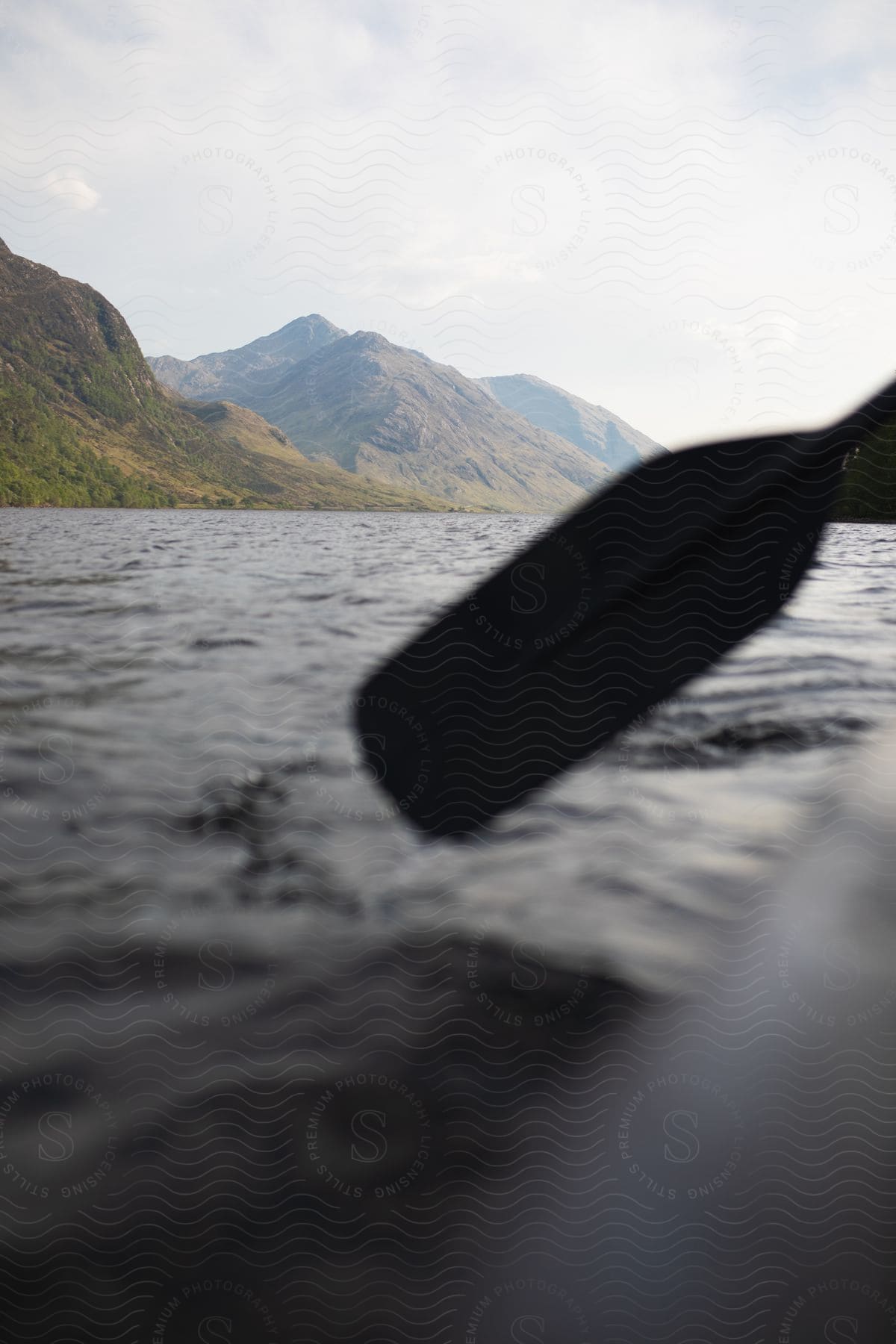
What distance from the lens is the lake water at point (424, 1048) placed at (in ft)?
6.73

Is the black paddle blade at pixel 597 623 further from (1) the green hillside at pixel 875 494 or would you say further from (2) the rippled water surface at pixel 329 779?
(1) the green hillside at pixel 875 494

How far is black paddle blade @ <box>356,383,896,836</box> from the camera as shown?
5.54 metres

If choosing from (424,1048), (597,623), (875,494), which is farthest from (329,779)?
(875,494)

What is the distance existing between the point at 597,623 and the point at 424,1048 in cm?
595

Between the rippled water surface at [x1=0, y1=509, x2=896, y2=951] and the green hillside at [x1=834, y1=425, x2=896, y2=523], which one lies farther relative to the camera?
the green hillside at [x1=834, y1=425, x2=896, y2=523]

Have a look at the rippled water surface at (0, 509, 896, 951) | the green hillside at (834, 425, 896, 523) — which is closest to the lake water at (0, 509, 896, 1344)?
the rippled water surface at (0, 509, 896, 951)

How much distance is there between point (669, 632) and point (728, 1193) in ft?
21.9

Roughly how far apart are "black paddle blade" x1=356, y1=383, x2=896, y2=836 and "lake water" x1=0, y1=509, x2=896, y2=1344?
0.42 metres

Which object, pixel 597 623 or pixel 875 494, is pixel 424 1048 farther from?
pixel 875 494

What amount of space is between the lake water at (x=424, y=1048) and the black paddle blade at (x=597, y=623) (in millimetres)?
423

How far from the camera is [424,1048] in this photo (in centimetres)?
284

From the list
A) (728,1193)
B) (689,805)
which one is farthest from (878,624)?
(728,1193)

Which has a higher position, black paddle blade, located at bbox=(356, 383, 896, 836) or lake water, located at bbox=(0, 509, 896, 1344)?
black paddle blade, located at bbox=(356, 383, 896, 836)

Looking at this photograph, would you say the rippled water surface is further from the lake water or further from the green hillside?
the green hillside
